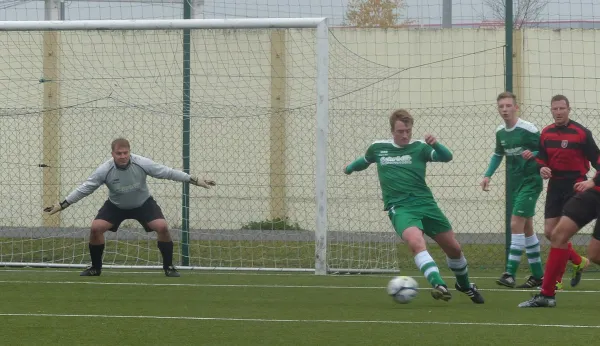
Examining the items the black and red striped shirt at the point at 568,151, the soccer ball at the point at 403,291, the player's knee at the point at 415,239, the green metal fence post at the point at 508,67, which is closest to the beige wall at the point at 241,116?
the green metal fence post at the point at 508,67

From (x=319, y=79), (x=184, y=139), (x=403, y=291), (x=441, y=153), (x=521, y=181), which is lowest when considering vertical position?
(x=403, y=291)

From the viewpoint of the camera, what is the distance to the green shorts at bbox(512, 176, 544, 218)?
12055 millimetres

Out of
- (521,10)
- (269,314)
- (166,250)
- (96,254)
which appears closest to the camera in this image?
(269,314)

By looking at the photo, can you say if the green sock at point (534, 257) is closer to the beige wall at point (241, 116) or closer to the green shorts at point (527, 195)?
the green shorts at point (527, 195)

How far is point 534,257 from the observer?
40.1 ft

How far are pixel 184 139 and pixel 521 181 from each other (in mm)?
4804

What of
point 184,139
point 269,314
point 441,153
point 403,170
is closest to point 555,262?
point 441,153

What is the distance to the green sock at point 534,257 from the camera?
39.8 ft

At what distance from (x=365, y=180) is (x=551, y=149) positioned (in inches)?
157

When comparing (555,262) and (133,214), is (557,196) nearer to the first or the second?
(555,262)

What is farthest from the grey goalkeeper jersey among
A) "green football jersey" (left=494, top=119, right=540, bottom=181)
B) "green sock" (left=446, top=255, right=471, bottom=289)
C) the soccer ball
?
the soccer ball

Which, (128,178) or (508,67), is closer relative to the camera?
(128,178)

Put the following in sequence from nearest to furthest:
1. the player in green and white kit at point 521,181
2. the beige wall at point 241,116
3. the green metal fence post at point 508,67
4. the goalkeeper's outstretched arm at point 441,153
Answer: the goalkeeper's outstretched arm at point 441,153, the player in green and white kit at point 521,181, the green metal fence post at point 508,67, the beige wall at point 241,116

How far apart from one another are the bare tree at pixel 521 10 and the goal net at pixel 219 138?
1076 mm
